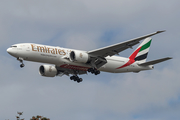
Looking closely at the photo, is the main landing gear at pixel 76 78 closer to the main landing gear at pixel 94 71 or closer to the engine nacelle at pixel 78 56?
the main landing gear at pixel 94 71

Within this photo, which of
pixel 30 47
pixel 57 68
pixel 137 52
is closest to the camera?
pixel 30 47

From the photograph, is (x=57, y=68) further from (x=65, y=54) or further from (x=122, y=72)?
(x=122, y=72)

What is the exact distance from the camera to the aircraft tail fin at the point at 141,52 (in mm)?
60219

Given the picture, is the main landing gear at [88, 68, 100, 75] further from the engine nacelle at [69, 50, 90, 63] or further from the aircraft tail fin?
the aircraft tail fin

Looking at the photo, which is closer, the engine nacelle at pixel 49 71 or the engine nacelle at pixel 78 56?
the engine nacelle at pixel 78 56

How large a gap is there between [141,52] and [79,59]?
50.9ft

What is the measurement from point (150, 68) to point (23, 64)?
2114 centimetres

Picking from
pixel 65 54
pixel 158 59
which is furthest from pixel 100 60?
pixel 158 59

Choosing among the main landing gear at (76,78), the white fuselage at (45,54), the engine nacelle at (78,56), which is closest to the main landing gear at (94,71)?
the white fuselage at (45,54)

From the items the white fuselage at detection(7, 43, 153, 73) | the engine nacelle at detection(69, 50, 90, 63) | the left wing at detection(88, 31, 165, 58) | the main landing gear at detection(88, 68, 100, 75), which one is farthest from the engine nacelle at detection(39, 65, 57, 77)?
the left wing at detection(88, 31, 165, 58)

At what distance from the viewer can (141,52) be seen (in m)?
61.6

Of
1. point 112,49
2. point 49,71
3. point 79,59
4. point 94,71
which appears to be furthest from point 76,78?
point 112,49

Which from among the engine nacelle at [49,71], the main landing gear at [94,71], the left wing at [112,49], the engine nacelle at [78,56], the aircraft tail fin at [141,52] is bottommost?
the main landing gear at [94,71]

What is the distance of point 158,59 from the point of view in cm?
5303
